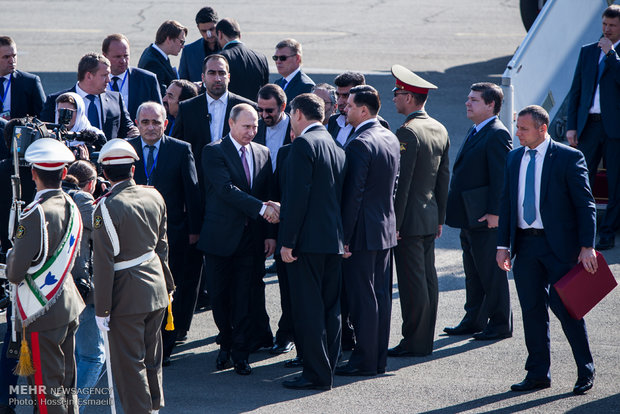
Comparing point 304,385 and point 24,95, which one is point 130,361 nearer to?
point 304,385

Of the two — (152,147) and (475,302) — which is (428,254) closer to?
(475,302)

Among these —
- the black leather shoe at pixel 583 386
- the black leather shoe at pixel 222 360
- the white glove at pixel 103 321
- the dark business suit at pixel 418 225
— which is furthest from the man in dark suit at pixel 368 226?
the white glove at pixel 103 321

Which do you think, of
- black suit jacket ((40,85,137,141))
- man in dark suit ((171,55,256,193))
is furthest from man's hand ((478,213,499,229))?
black suit jacket ((40,85,137,141))

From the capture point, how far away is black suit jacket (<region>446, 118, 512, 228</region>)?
7.50 metres

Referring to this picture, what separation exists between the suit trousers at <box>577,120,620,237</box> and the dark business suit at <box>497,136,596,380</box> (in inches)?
129

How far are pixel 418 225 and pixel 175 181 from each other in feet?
6.55

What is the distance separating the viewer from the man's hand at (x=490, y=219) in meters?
7.50

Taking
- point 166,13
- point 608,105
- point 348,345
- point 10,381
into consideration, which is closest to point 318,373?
point 348,345

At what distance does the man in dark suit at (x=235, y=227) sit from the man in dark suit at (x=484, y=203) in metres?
1.71

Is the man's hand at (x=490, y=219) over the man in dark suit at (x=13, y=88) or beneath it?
beneath

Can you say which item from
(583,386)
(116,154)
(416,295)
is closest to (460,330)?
(416,295)

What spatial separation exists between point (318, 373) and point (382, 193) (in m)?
1.43

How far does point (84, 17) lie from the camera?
19906 millimetres

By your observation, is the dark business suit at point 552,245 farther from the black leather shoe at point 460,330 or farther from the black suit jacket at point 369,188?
the black leather shoe at point 460,330
